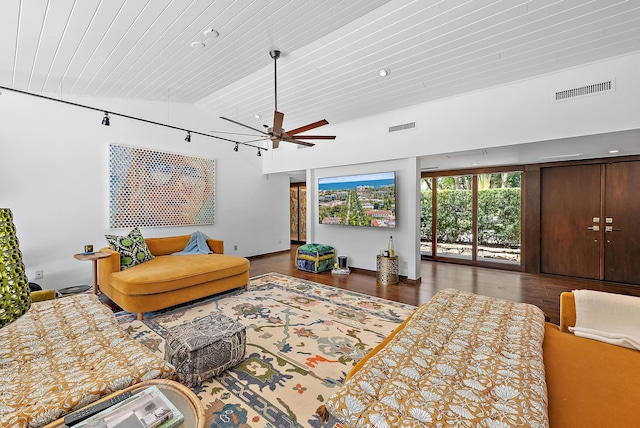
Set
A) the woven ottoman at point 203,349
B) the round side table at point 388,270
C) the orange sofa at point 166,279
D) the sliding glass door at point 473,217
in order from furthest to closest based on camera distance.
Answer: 1. the sliding glass door at point 473,217
2. the round side table at point 388,270
3. the orange sofa at point 166,279
4. the woven ottoman at point 203,349

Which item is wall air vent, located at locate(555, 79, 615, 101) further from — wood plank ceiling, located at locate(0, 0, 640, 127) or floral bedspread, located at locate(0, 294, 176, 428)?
floral bedspread, located at locate(0, 294, 176, 428)

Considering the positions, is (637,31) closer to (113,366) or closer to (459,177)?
(459,177)

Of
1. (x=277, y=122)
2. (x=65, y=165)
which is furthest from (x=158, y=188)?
(x=277, y=122)

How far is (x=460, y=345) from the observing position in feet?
5.11

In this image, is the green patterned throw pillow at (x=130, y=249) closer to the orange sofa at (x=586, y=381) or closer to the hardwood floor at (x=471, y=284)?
the hardwood floor at (x=471, y=284)

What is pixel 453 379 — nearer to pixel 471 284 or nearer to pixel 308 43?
pixel 308 43

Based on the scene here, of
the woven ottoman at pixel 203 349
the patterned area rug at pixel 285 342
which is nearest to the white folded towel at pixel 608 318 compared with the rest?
the patterned area rug at pixel 285 342

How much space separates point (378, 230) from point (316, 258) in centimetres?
137

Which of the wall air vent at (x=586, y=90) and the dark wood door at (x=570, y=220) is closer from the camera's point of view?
the wall air vent at (x=586, y=90)

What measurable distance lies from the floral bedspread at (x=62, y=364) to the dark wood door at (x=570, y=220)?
667 centimetres

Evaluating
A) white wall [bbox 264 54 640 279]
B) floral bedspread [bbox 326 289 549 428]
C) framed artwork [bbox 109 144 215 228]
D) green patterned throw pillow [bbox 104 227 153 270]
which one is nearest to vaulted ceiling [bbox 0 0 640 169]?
white wall [bbox 264 54 640 279]

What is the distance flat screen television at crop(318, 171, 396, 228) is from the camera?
5098 millimetres

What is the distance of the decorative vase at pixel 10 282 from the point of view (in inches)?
38.8

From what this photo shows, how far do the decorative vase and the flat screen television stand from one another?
4.69 m
